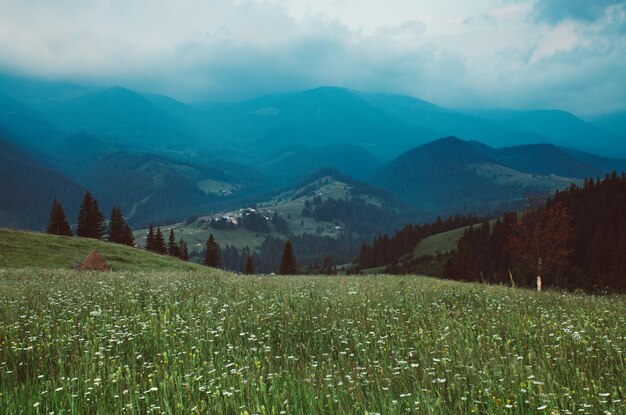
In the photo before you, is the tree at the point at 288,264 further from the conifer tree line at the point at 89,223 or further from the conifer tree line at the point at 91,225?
the conifer tree line at the point at 89,223

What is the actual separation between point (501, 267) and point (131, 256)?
101 metres

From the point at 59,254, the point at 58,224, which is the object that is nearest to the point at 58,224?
the point at 58,224

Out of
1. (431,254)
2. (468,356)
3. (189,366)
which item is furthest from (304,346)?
(431,254)

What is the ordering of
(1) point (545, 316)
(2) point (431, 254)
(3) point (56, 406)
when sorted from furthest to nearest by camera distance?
(2) point (431, 254) → (1) point (545, 316) → (3) point (56, 406)

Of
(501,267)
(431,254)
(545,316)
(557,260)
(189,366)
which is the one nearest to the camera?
(189,366)

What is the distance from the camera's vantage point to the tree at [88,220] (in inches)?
3221

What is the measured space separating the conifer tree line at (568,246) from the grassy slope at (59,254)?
4091 centimetres

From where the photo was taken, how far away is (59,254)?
44125mm

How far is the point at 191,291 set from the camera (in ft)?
42.0

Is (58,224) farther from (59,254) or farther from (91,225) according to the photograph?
(59,254)

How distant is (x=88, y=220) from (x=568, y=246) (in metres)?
118

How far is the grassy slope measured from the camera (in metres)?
40.4

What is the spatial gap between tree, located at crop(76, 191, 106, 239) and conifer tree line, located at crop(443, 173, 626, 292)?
74123 mm

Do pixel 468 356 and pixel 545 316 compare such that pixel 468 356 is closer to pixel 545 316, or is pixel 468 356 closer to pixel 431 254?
pixel 545 316
